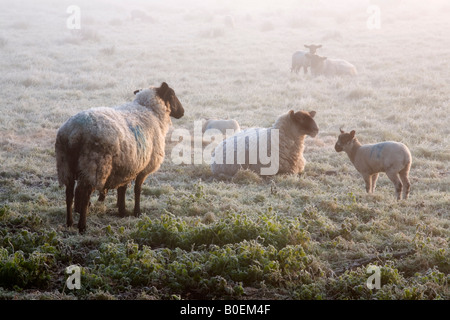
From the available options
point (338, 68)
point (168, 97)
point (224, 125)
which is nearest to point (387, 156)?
point (168, 97)

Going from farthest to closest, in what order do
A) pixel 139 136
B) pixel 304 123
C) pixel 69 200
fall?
pixel 304 123 → pixel 139 136 → pixel 69 200

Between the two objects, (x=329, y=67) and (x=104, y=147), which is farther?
(x=329, y=67)

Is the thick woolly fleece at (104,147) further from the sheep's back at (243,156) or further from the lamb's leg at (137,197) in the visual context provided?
the sheep's back at (243,156)

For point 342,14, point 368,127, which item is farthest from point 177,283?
point 342,14

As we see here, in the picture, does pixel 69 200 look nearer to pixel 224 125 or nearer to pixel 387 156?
pixel 387 156

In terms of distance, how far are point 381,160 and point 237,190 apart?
2373mm

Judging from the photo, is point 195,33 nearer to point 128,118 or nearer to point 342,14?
point 342,14

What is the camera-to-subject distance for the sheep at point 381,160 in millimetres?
7801

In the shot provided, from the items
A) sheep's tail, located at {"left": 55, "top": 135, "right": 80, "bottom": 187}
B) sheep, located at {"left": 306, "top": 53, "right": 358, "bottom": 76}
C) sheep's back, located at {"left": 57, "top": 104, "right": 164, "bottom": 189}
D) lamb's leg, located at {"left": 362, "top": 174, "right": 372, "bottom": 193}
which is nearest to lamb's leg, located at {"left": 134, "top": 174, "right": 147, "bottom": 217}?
sheep's back, located at {"left": 57, "top": 104, "right": 164, "bottom": 189}

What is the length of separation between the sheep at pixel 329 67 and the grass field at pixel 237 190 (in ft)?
2.16

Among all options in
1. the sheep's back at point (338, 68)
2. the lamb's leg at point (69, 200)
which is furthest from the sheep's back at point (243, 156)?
the sheep's back at point (338, 68)

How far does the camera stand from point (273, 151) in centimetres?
953

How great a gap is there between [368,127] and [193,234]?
312 inches

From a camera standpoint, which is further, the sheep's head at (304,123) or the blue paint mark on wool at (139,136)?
the sheep's head at (304,123)
